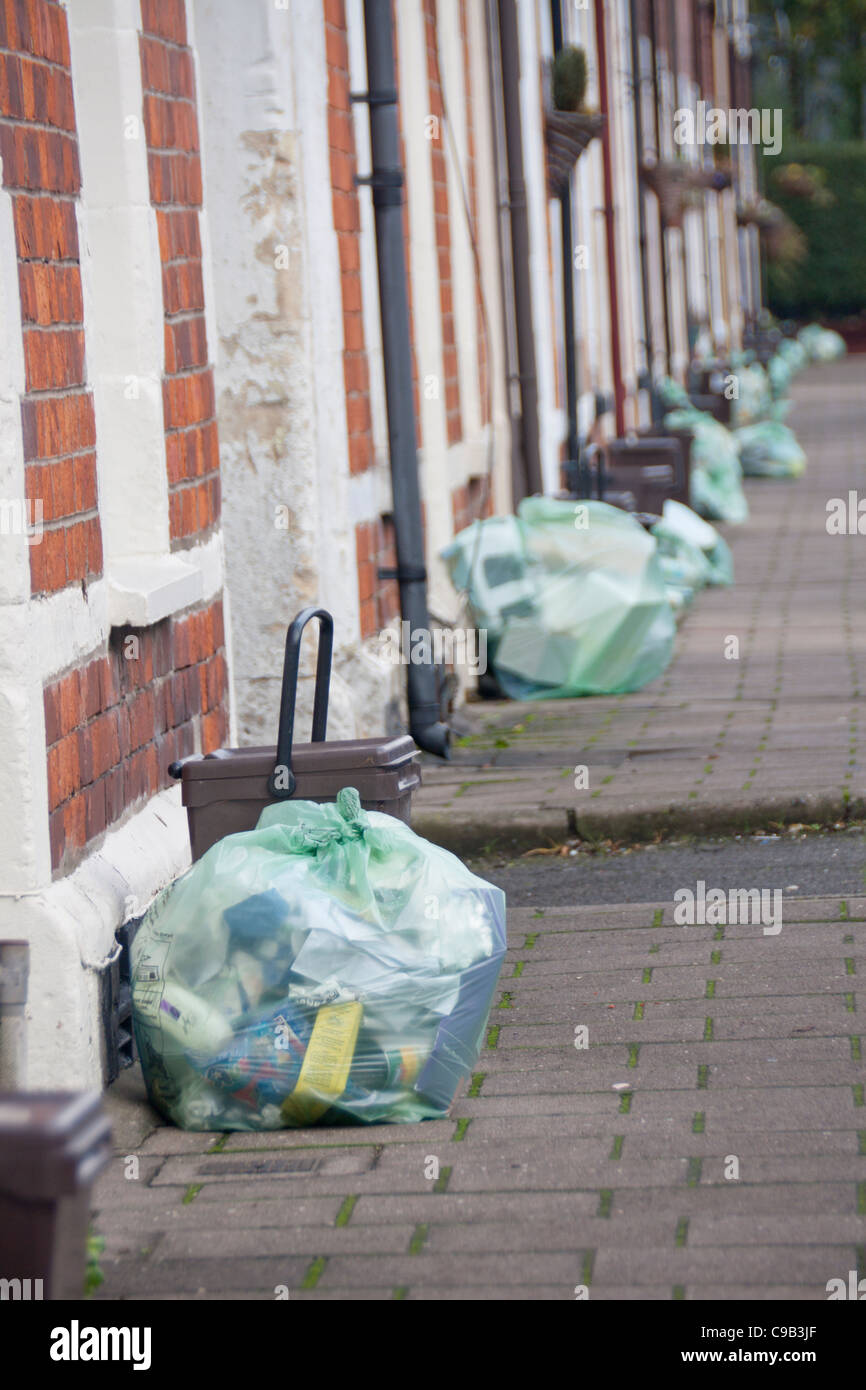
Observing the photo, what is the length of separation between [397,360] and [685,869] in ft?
7.26

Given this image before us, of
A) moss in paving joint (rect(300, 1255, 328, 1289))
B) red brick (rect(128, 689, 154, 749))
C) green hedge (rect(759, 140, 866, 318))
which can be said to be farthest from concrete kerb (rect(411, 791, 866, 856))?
green hedge (rect(759, 140, 866, 318))

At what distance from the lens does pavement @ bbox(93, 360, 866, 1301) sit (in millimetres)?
2902

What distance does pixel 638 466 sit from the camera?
39.8 ft

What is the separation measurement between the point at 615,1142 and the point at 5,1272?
176cm

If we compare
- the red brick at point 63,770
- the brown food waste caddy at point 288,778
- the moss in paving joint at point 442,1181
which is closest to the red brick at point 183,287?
the brown food waste caddy at point 288,778

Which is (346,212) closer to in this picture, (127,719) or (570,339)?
(127,719)

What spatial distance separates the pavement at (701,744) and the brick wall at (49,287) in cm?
224

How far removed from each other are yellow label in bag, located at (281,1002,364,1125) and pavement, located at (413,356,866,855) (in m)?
2.30

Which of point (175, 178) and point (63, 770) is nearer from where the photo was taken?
point (63, 770)

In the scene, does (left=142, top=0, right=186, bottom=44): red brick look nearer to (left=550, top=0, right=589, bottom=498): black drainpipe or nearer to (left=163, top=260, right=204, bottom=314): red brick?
(left=163, top=260, right=204, bottom=314): red brick

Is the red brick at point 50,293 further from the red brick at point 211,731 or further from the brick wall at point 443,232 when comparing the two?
the brick wall at point 443,232

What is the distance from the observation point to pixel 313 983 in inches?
136

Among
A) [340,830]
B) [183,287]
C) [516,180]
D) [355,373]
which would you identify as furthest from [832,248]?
[340,830]
